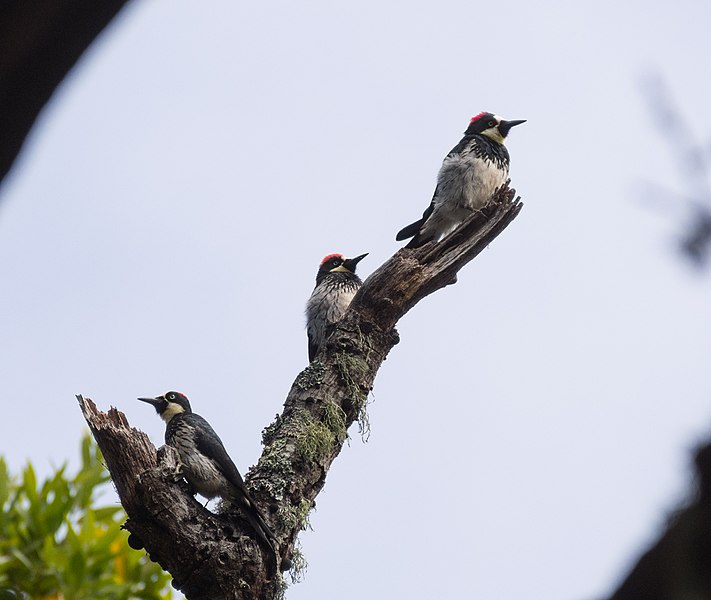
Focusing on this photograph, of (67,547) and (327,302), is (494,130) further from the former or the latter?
(67,547)

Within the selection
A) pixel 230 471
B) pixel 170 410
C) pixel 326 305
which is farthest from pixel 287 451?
pixel 326 305

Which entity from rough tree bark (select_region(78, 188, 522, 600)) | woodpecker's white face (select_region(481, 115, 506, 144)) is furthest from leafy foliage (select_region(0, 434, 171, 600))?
woodpecker's white face (select_region(481, 115, 506, 144))

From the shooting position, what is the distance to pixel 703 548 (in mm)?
1112

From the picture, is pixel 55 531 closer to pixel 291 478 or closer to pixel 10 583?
pixel 10 583

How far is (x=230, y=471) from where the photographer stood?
196 inches

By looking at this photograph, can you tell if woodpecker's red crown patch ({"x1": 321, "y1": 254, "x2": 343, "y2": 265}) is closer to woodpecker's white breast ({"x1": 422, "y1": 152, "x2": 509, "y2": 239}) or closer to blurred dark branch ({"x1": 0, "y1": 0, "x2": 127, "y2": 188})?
woodpecker's white breast ({"x1": 422, "y1": 152, "x2": 509, "y2": 239})

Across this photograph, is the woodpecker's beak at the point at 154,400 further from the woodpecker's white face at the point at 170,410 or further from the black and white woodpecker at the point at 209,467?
the black and white woodpecker at the point at 209,467

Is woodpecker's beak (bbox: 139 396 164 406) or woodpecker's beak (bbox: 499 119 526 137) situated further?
woodpecker's beak (bbox: 499 119 526 137)

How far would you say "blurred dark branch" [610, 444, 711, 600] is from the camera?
1087mm

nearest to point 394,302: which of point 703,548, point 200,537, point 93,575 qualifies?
point 200,537

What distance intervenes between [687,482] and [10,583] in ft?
20.1

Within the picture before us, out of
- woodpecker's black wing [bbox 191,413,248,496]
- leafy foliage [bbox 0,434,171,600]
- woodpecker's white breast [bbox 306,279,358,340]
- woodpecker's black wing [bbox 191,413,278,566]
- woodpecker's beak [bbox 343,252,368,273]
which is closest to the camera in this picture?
woodpecker's black wing [bbox 191,413,278,566]

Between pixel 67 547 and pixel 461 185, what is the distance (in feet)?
13.0

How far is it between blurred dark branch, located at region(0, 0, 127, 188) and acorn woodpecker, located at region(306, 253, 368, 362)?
6.33 m
